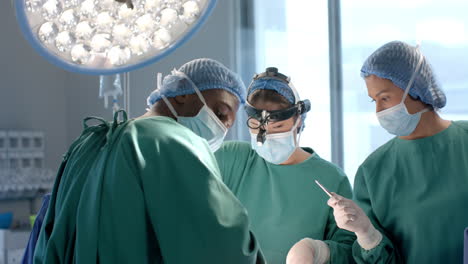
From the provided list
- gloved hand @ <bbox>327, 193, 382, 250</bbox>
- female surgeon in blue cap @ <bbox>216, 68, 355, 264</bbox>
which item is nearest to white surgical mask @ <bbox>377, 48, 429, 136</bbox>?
gloved hand @ <bbox>327, 193, 382, 250</bbox>

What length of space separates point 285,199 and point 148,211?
1104 mm

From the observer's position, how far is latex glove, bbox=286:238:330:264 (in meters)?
1.82

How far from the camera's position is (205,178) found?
1.14 metres

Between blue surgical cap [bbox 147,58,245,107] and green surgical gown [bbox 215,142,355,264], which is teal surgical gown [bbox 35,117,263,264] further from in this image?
green surgical gown [bbox 215,142,355,264]

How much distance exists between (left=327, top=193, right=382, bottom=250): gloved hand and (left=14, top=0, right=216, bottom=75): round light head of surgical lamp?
80cm

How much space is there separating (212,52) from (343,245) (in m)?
2.17

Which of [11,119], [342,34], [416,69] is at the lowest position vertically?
[11,119]

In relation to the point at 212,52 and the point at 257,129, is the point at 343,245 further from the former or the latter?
the point at 212,52

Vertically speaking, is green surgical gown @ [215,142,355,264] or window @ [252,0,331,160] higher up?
window @ [252,0,331,160]

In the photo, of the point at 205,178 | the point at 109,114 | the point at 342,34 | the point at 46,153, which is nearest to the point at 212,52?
the point at 342,34

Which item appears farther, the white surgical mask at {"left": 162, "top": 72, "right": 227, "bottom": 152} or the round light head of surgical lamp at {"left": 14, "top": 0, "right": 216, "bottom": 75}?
the white surgical mask at {"left": 162, "top": 72, "right": 227, "bottom": 152}

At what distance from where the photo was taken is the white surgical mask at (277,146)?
7.13ft

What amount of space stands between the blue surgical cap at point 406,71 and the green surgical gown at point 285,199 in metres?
0.49

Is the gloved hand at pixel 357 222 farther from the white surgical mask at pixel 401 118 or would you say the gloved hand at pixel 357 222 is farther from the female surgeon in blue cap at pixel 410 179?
the white surgical mask at pixel 401 118
